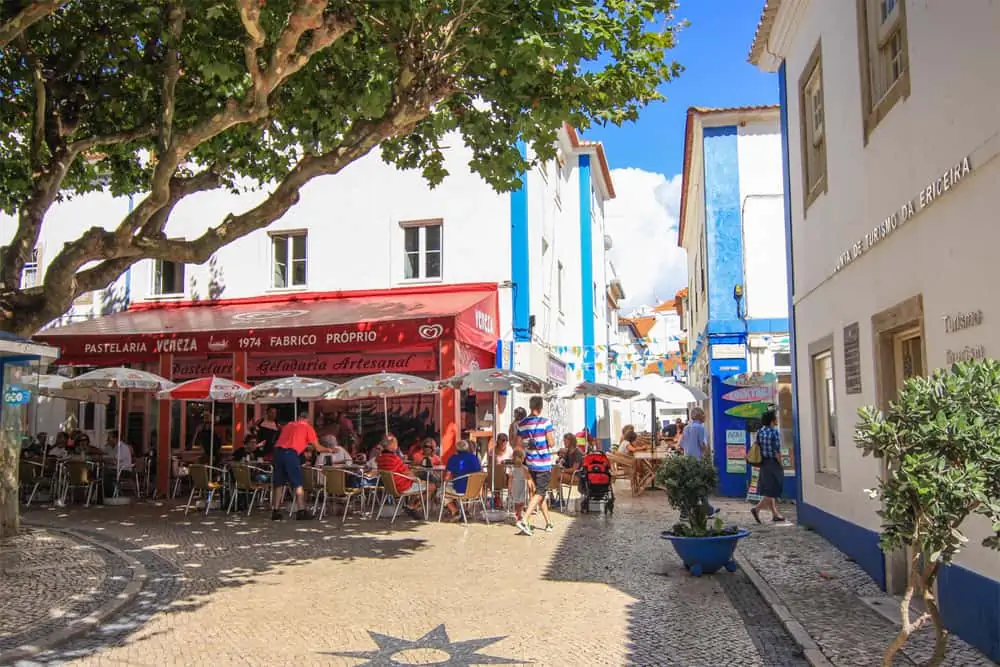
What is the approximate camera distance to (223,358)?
1806 centimetres

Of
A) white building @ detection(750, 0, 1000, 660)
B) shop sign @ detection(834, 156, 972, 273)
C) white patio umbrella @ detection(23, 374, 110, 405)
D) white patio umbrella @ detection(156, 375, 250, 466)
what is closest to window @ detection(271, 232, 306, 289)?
white patio umbrella @ detection(23, 374, 110, 405)

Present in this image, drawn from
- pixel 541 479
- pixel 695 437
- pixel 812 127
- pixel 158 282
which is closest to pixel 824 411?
pixel 812 127

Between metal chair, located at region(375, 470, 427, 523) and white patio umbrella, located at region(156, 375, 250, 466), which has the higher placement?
white patio umbrella, located at region(156, 375, 250, 466)

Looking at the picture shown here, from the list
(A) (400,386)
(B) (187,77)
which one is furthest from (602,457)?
(B) (187,77)

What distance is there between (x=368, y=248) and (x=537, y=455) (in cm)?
791

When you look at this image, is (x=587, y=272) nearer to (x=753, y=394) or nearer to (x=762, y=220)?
(x=762, y=220)

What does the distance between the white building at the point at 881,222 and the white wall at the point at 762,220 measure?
4.44 meters

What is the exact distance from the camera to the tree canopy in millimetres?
8492

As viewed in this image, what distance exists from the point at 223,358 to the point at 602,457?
8.58m

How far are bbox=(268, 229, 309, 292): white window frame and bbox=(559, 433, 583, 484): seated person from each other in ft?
24.5

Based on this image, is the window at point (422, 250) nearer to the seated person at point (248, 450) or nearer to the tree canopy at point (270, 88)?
the seated person at point (248, 450)

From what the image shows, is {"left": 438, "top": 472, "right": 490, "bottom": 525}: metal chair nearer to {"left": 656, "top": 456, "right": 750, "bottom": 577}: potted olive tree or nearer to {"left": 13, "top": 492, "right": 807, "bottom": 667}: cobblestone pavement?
{"left": 13, "top": 492, "right": 807, "bottom": 667}: cobblestone pavement

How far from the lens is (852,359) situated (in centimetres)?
876

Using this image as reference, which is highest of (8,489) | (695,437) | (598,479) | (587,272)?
(587,272)
